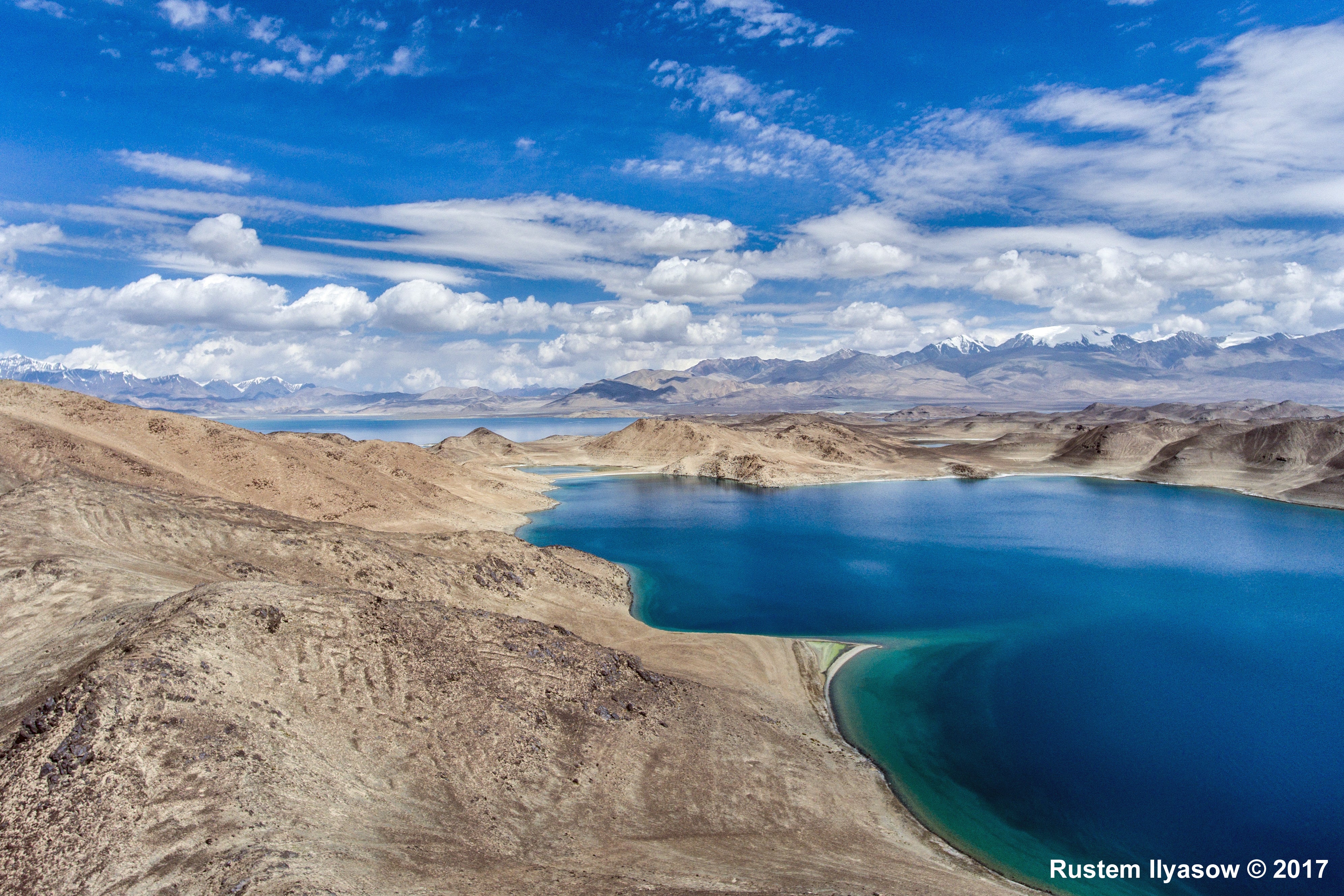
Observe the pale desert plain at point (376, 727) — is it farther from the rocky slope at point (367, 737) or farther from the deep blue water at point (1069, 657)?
the deep blue water at point (1069, 657)

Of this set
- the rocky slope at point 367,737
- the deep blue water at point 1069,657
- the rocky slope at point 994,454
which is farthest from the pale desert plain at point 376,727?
the rocky slope at point 994,454

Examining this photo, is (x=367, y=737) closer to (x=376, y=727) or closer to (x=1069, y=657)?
(x=376, y=727)

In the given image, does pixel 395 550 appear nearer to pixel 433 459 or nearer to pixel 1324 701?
pixel 1324 701

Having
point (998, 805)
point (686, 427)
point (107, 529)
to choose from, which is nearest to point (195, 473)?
point (107, 529)

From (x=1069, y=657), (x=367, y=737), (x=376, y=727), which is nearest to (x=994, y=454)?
(x=1069, y=657)

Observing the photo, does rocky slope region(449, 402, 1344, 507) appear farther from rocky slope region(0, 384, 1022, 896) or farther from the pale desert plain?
rocky slope region(0, 384, 1022, 896)
